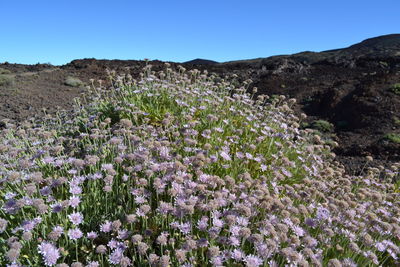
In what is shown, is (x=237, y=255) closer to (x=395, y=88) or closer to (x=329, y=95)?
(x=329, y=95)

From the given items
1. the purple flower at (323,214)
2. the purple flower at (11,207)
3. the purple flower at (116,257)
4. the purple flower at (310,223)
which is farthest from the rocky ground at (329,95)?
the purple flower at (11,207)

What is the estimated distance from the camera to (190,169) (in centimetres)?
384

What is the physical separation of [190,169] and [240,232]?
140cm

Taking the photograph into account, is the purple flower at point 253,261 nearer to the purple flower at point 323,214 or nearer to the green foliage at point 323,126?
the purple flower at point 323,214

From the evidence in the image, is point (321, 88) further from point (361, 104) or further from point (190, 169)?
point (190, 169)

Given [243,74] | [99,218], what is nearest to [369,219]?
[99,218]

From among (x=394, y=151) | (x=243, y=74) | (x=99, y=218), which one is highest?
(x=243, y=74)

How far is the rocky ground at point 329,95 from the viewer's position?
843 cm

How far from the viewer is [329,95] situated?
11.7 meters

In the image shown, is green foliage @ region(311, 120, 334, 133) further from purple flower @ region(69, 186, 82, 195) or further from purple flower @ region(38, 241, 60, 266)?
purple flower @ region(38, 241, 60, 266)

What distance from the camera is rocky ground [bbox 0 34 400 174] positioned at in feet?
27.7

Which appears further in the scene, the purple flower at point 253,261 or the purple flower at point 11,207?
the purple flower at point 11,207

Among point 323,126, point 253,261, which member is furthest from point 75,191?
point 323,126

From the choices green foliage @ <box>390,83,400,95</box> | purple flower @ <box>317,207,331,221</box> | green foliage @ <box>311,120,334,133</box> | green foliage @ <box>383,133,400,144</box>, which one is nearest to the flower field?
purple flower @ <box>317,207,331,221</box>
